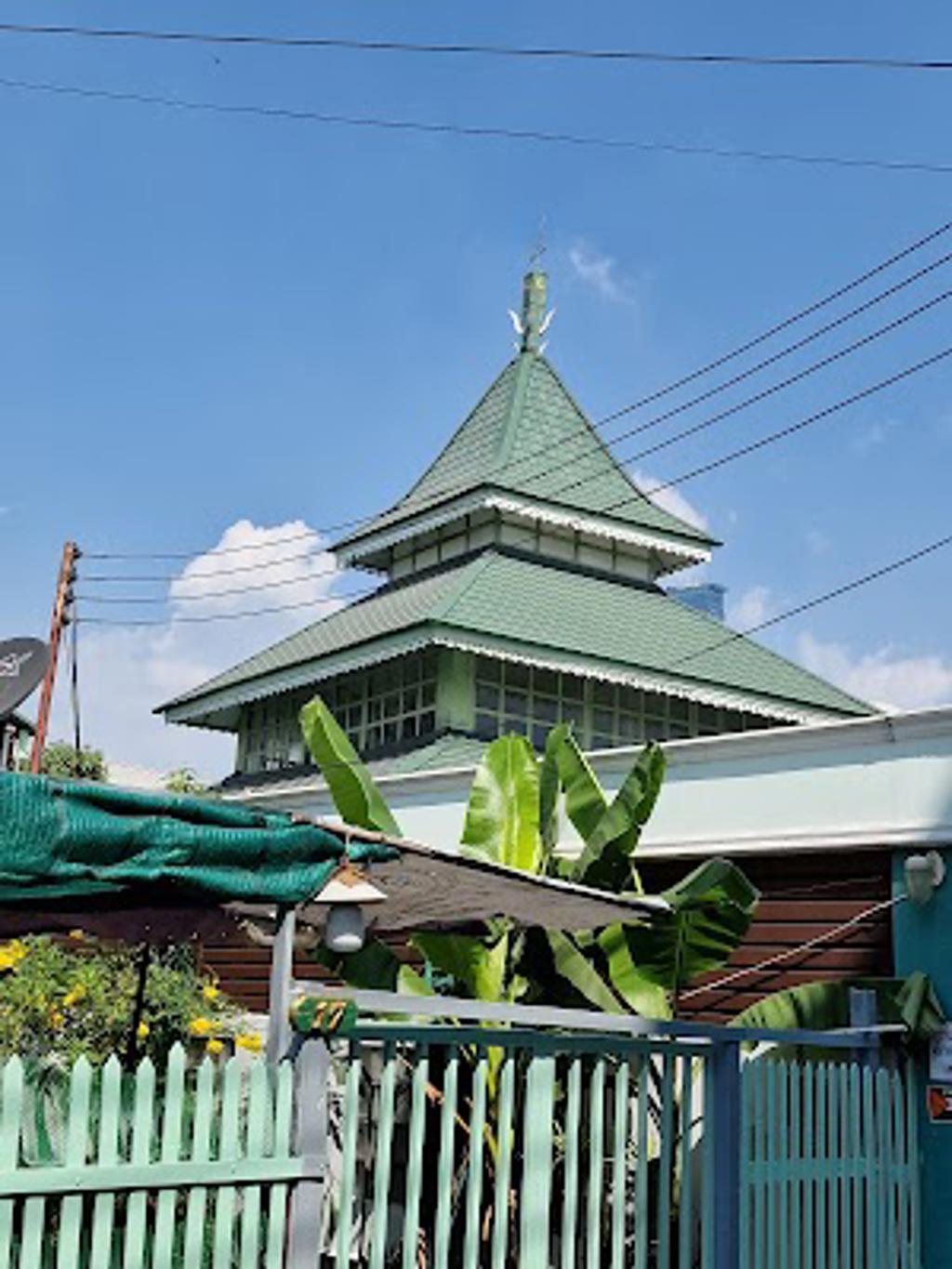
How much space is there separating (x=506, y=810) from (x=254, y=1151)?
5476 mm

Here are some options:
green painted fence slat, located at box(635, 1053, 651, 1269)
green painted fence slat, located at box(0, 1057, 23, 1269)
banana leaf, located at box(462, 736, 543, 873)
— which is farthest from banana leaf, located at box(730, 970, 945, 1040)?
green painted fence slat, located at box(0, 1057, 23, 1269)

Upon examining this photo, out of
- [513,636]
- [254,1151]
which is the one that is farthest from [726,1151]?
[513,636]

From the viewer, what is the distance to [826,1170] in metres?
7.92

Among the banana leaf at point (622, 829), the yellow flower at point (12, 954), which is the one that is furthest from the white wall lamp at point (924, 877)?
the yellow flower at point (12, 954)

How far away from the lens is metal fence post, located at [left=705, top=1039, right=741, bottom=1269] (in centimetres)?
697

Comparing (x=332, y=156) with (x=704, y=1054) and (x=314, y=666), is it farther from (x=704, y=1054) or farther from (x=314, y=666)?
(x=314, y=666)

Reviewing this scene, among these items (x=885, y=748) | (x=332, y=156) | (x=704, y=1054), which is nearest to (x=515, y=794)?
(x=885, y=748)

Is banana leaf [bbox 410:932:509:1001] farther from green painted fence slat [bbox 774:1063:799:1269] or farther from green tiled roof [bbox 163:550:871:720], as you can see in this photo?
green tiled roof [bbox 163:550:871:720]

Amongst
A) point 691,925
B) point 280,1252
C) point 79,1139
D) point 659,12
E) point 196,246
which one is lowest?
point 280,1252

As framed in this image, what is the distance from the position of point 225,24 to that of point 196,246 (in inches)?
71.2

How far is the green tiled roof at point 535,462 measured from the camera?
23.2m

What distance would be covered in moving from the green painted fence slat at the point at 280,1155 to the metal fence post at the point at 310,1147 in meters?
0.03

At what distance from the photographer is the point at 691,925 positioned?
369 inches

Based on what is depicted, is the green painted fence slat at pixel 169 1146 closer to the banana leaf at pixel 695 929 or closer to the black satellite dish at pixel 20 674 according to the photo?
the black satellite dish at pixel 20 674
